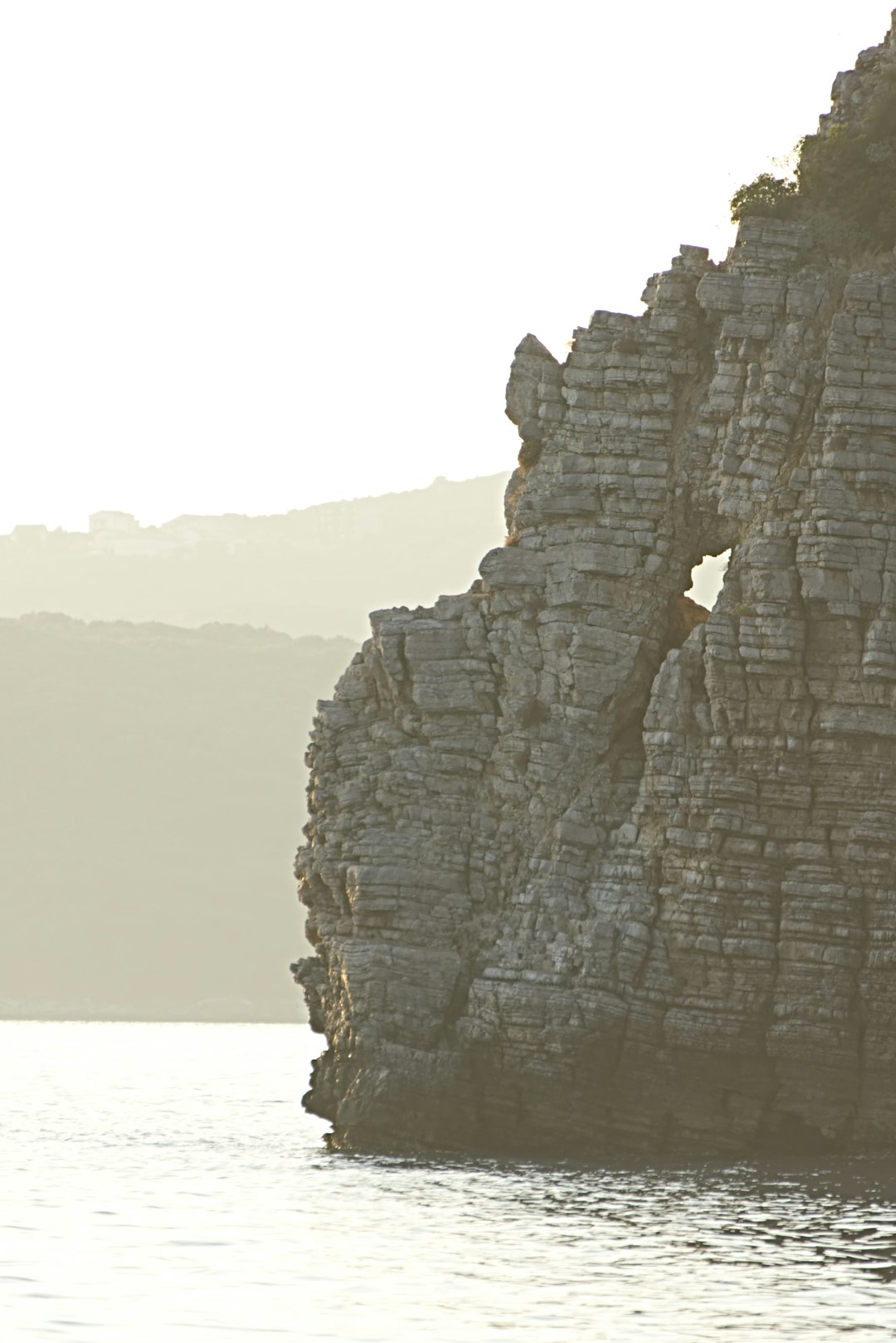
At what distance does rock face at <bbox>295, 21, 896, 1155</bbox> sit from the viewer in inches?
1604

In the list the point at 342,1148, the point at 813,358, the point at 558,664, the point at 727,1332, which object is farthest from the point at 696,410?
the point at 727,1332

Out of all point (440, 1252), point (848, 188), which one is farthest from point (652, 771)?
point (848, 188)

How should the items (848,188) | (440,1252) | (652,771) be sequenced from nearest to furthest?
(440,1252), (652,771), (848,188)

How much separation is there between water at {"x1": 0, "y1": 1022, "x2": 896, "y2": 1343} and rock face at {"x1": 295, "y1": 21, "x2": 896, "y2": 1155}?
184 centimetres

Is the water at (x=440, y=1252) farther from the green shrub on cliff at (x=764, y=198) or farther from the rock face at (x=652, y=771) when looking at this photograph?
the green shrub on cliff at (x=764, y=198)

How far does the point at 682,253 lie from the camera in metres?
45.1

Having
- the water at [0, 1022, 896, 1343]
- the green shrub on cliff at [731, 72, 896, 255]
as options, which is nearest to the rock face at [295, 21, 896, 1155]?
the green shrub on cliff at [731, 72, 896, 255]

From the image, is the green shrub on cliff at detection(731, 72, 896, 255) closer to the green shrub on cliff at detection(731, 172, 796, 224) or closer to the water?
the green shrub on cliff at detection(731, 172, 796, 224)

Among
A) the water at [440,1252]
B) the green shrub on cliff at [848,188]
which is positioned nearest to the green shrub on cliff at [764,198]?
the green shrub on cliff at [848,188]

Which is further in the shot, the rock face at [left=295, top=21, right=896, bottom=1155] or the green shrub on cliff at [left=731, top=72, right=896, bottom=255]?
the green shrub on cliff at [left=731, top=72, right=896, bottom=255]

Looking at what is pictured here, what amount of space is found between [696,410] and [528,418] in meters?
3.60

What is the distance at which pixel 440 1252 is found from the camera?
34.2 meters

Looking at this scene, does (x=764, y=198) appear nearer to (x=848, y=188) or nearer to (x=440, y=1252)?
(x=848, y=188)

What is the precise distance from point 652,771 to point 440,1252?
37.5 feet
